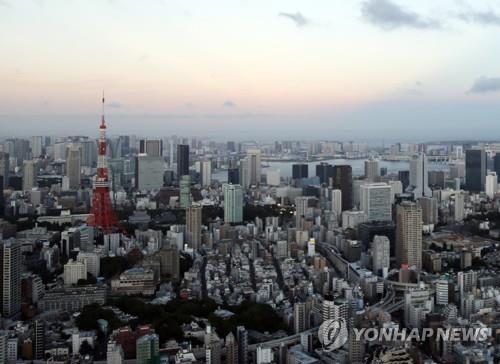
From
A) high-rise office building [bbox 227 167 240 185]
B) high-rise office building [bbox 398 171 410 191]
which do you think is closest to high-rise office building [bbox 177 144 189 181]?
high-rise office building [bbox 227 167 240 185]

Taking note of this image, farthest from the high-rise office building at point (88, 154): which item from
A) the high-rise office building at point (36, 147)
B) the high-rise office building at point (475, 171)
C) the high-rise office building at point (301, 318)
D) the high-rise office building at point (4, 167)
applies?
the high-rise office building at point (301, 318)

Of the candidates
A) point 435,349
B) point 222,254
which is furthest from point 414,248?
point 435,349

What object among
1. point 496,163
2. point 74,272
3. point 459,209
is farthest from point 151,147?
point 74,272

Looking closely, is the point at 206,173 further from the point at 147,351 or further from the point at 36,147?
the point at 147,351

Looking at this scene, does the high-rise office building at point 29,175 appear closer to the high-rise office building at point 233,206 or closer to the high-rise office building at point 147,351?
the high-rise office building at point 233,206

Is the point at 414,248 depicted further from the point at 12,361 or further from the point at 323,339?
the point at 12,361
